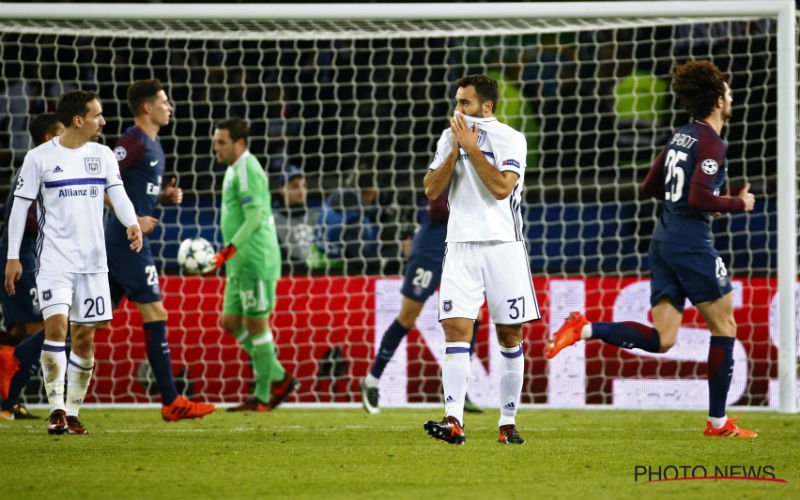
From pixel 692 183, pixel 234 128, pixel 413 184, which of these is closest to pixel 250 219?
pixel 234 128

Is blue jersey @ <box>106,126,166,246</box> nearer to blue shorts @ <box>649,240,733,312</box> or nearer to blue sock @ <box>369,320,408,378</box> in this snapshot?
blue sock @ <box>369,320,408,378</box>

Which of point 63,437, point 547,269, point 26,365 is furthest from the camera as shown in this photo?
point 547,269

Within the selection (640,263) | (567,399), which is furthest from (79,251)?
(640,263)

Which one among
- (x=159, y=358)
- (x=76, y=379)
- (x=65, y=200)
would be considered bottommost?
(x=76, y=379)

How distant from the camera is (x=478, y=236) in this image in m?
5.53

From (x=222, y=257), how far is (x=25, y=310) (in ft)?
4.36

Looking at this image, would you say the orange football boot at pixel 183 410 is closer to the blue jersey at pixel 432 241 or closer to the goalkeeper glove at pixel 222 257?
the goalkeeper glove at pixel 222 257

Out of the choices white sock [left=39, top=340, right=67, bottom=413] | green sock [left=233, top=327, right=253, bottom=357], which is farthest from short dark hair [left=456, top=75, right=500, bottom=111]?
green sock [left=233, top=327, right=253, bottom=357]

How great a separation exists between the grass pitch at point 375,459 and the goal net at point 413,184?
4.35 ft

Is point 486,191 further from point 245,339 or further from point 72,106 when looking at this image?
point 245,339

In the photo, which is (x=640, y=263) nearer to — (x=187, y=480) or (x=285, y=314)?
(x=285, y=314)

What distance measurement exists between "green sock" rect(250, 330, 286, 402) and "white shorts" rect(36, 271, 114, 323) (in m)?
1.91

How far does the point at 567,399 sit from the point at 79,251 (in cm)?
401

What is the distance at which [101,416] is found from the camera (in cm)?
777
